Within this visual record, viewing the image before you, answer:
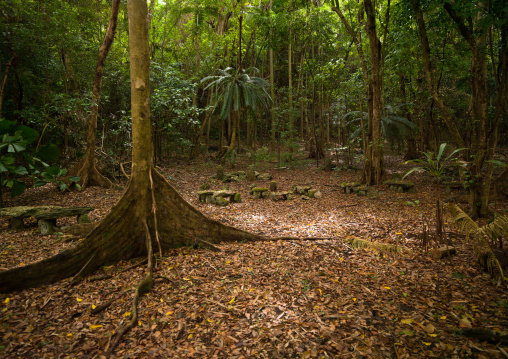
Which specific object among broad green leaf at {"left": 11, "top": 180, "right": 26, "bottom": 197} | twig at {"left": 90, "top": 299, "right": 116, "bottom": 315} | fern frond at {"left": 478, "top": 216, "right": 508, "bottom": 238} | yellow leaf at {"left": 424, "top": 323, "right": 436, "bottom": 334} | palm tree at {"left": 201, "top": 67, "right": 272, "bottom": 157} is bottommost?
yellow leaf at {"left": 424, "top": 323, "right": 436, "bottom": 334}

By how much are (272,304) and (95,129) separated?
23.7 ft

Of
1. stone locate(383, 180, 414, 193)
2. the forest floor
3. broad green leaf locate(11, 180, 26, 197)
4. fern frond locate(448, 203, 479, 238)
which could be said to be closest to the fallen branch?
the forest floor

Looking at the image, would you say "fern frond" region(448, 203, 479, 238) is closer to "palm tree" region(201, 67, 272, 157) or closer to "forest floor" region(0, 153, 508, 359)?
"forest floor" region(0, 153, 508, 359)

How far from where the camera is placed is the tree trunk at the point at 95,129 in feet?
24.1

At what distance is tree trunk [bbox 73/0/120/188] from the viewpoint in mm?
7332

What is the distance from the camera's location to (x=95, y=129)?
25.7 feet

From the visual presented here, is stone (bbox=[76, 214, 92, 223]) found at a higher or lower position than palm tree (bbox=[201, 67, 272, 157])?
lower

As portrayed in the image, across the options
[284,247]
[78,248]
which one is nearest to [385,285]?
[284,247]

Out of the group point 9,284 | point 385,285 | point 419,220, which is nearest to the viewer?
point 9,284

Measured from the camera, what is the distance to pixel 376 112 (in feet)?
27.5

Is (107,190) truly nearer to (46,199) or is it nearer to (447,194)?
(46,199)

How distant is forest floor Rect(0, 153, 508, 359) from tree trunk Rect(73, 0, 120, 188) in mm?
3201

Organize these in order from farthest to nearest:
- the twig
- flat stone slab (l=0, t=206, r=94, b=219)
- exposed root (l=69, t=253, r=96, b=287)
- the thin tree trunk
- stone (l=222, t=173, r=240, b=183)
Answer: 1. stone (l=222, t=173, r=240, b=183)
2. the thin tree trunk
3. flat stone slab (l=0, t=206, r=94, b=219)
4. exposed root (l=69, t=253, r=96, b=287)
5. the twig

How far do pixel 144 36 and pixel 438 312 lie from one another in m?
4.80
